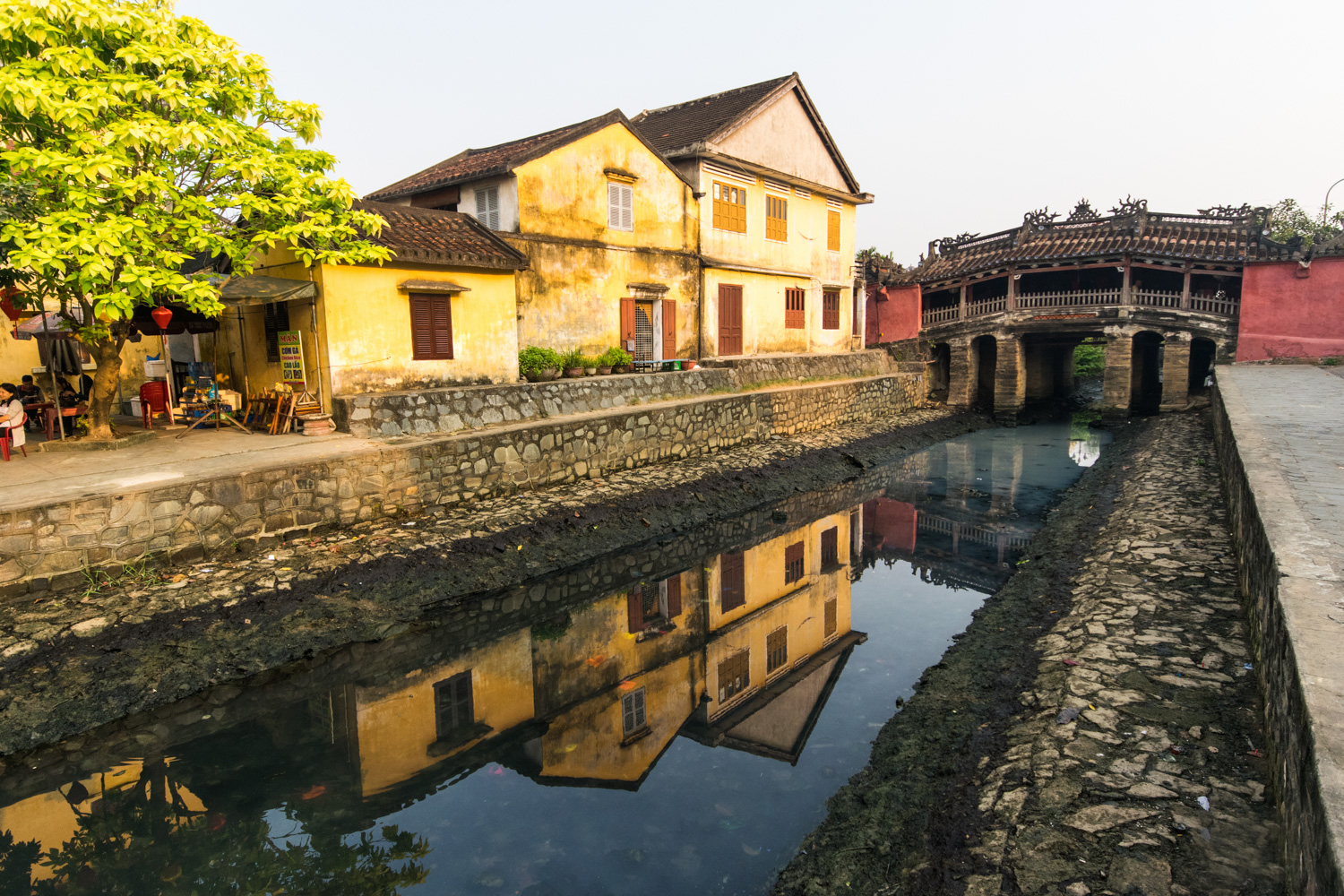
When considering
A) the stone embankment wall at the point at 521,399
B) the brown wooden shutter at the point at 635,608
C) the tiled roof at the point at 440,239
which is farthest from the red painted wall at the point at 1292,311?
the brown wooden shutter at the point at 635,608

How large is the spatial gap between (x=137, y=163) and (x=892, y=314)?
84.1ft

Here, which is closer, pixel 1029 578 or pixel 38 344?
pixel 1029 578

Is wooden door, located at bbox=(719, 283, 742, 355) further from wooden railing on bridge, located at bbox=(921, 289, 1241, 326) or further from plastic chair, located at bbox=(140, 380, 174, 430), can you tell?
plastic chair, located at bbox=(140, 380, 174, 430)

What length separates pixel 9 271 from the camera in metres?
10.6

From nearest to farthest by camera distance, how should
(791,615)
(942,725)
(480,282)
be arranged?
(942,725)
(791,615)
(480,282)

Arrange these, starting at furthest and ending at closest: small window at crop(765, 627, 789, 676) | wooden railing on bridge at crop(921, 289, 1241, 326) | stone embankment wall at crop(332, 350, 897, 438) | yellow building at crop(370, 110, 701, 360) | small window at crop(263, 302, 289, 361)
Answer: wooden railing on bridge at crop(921, 289, 1241, 326)
yellow building at crop(370, 110, 701, 360)
small window at crop(263, 302, 289, 361)
stone embankment wall at crop(332, 350, 897, 438)
small window at crop(765, 627, 789, 676)

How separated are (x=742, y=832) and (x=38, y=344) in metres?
18.8

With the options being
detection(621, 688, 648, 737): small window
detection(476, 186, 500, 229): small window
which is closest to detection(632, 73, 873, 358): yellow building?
detection(476, 186, 500, 229): small window

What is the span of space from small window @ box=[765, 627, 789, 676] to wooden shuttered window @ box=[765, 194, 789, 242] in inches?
611

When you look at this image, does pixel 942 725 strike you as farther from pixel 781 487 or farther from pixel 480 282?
pixel 480 282

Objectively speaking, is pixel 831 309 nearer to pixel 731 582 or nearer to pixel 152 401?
pixel 731 582

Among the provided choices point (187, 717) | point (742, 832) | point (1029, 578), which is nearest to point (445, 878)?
point (742, 832)

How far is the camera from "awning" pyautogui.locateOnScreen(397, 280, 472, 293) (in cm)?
1316

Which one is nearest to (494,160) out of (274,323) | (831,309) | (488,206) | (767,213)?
(488,206)
